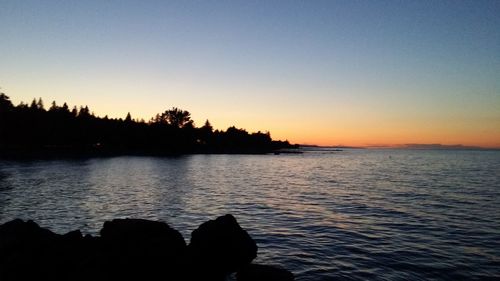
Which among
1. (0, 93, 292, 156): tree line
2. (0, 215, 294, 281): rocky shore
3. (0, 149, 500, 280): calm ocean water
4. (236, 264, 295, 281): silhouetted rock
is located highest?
(0, 93, 292, 156): tree line

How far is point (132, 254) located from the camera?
12.9 metres

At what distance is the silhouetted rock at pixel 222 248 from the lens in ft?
47.0

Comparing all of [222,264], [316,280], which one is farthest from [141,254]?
[316,280]

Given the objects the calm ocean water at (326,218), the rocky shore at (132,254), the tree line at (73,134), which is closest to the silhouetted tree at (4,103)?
the tree line at (73,134)

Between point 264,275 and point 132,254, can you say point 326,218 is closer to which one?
point 264,275

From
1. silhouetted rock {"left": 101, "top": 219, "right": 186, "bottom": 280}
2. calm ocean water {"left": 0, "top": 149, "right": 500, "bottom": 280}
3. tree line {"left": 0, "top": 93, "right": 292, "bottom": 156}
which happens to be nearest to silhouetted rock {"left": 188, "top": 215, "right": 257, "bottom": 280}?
silhouetted rock {"left": 101, "top": 219, "right": 186, "bottom": 280}

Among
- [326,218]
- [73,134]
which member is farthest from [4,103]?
[326,218]

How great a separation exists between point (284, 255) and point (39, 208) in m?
23.9

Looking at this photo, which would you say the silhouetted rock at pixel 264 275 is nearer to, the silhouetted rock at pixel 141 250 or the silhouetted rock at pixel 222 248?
the silhouetted rock at pixel 222 248

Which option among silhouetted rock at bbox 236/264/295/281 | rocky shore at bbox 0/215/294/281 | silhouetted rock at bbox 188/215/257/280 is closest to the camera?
rocky shore at bbox 0/215/294/281

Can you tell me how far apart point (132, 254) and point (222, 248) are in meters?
3.73

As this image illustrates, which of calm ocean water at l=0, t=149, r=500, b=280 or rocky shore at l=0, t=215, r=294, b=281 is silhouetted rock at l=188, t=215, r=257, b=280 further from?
calm ocean water at l=0, t=149, r=500, b=280

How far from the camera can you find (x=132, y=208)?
1243 inches

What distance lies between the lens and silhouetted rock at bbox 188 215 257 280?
14320mm
